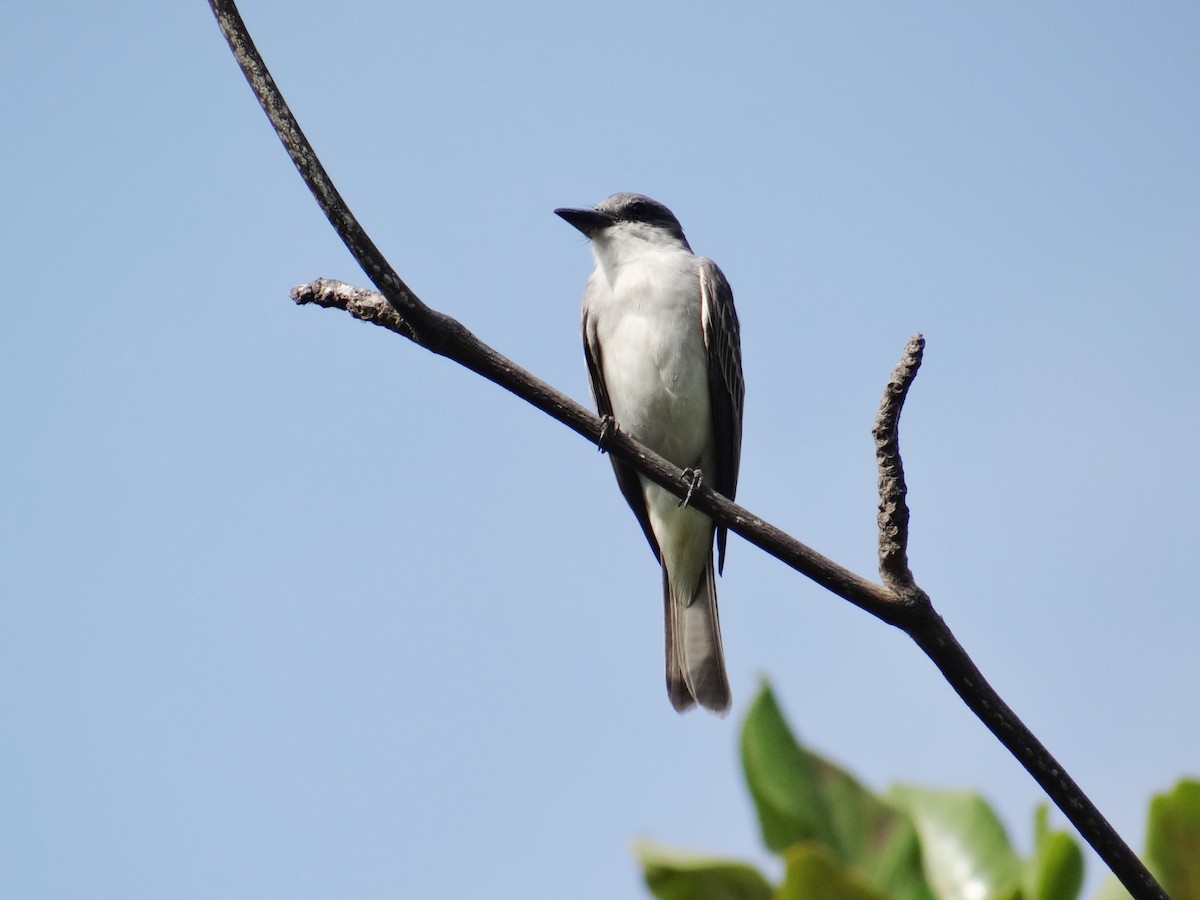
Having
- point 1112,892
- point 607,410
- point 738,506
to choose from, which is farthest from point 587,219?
point 1112,892

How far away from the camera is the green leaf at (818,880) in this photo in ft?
4.60

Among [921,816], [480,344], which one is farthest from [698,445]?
[921,816]

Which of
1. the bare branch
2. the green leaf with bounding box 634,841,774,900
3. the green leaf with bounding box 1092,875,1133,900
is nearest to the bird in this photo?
the bare branch

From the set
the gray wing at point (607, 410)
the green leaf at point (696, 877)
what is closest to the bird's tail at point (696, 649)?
the gray wing at point (607, 410)

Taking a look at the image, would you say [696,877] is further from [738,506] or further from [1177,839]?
[738,506]

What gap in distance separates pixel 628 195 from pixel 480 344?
214 inches

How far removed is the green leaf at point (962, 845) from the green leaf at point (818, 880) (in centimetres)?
35

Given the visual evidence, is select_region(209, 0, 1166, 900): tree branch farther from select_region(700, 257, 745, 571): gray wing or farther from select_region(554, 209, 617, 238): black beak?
select_region(554, 209, 617, 238): black beak

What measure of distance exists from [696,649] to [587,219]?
2834 millimetres

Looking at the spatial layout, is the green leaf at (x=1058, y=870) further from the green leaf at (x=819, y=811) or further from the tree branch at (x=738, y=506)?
the tree branch at (x=738, y=506)

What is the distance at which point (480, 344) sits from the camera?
3.13 meters

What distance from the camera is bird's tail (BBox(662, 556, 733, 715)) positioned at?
640cm

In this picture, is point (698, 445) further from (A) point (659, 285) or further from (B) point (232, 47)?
(B) point (232, 47)

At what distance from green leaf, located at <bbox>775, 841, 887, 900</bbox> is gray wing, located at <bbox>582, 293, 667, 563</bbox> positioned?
629 cm
